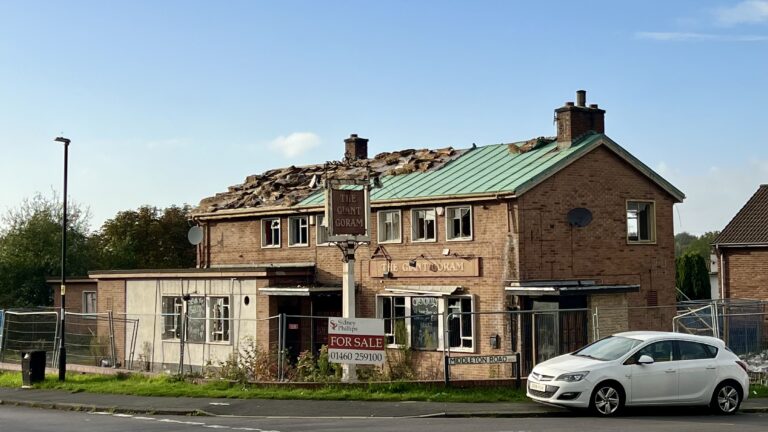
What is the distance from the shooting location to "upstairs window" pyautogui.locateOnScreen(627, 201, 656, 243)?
3084 cm

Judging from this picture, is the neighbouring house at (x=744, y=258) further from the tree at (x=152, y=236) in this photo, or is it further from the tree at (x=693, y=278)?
the tree at (x=152, y=236)

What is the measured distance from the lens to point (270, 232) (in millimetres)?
35625

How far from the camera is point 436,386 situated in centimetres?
2239

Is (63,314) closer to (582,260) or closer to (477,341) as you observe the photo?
(477,341)

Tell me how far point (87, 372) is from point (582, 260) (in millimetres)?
14921

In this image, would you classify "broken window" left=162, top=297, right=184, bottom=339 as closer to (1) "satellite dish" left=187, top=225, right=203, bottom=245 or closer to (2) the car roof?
(1) "satellite dish" left=187, top=225, right=203, bottom=245

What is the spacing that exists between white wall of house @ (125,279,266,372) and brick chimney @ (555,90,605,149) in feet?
35.7

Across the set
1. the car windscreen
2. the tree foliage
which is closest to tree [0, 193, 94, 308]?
the tree foliage

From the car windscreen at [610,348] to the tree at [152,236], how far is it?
4691 centimetres

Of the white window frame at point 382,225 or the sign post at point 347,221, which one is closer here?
the sign post at point 347,221

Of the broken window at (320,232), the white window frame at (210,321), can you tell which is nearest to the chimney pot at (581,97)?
the broken window at (320,232)

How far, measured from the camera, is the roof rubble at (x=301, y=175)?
1372 inches

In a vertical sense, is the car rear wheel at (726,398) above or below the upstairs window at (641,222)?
below

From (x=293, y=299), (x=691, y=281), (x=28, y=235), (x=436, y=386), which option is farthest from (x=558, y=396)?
(x=691, y=281)
